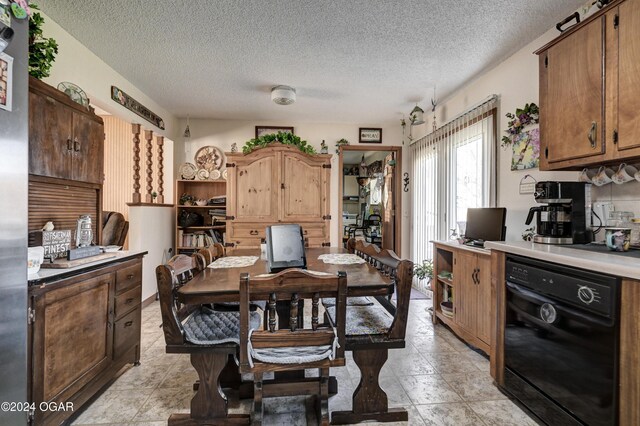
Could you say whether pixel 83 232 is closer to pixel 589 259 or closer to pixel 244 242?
pixel 244 242

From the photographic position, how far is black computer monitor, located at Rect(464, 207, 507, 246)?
250 cm

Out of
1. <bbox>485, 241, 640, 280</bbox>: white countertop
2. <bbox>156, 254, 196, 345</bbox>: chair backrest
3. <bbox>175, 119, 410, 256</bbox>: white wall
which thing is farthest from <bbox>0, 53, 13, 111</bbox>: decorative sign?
<bbox>175, 119, 410, 256</bbox>: white wall

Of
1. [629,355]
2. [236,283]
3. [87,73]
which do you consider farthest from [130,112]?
[629,355]

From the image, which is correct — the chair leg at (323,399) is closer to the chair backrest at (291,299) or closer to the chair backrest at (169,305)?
the chair backrest at (291,299)

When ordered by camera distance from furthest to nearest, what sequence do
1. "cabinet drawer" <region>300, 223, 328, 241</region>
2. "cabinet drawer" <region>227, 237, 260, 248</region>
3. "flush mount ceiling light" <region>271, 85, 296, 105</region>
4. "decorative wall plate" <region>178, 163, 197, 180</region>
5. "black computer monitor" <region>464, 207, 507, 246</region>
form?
"decorative wall plate" <region>178, 163, 197, 180</region> → "cabinet drawer" <region>300, 223, 328, 241</region> → "cabinet drawer" <region>227, 237, 260, 248</region> → "flush mount ceiling light" <region>271, 85, 296, 105</region> → "black computer monitor" <region>464, 207, 507, 246</region>

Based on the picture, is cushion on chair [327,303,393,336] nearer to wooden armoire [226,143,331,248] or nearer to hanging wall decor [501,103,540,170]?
hanging wall decor [501,103,540,170]

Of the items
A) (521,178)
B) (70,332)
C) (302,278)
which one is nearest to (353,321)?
(302,278)

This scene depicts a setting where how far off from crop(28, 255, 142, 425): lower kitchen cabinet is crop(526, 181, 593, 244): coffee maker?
2759 mm

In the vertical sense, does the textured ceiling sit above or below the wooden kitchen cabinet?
above

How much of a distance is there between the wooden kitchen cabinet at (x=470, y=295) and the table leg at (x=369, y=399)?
970 millimetres

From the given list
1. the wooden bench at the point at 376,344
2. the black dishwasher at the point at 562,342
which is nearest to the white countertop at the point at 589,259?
the black dishwasher at the point at 562,342

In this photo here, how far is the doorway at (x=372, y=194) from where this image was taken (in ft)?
15.7

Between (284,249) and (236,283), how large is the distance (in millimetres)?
386

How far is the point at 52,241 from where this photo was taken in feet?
5.85
